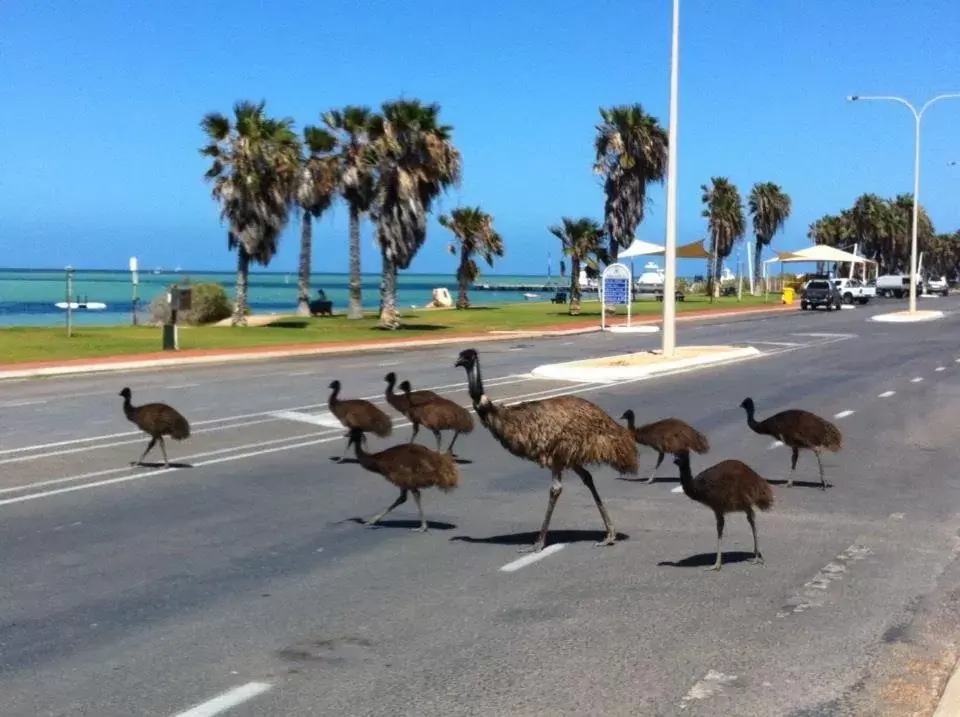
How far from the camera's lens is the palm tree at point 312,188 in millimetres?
58219

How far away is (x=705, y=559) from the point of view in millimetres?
9422

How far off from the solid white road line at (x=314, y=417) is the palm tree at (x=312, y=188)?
38.4m

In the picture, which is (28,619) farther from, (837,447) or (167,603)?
(837,447)

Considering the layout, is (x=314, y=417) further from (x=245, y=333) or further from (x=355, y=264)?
(x=355, y=264)

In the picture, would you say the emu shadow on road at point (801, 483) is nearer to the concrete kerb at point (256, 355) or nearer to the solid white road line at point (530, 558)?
the solid white road line at point (530, 558)

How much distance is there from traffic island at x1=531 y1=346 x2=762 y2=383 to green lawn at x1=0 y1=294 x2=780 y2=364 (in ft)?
43.0

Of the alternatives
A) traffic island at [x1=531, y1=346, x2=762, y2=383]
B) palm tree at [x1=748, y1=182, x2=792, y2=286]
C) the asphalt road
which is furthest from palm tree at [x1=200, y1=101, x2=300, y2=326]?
palm tree at [x1=748, y1=182, x2=792, y2=286]

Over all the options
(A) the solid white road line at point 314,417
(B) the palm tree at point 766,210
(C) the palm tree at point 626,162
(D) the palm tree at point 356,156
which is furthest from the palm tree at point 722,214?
(A) the solid white road line at point 314,417

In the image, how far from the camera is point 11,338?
4044 centimetres

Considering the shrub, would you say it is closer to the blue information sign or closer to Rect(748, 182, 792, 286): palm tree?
the blue information sign

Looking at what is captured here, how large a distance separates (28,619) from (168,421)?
5.78 metres

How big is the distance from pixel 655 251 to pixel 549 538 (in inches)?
2040

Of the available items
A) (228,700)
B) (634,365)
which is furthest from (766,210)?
(228,700)

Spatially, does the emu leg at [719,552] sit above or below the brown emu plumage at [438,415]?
below
